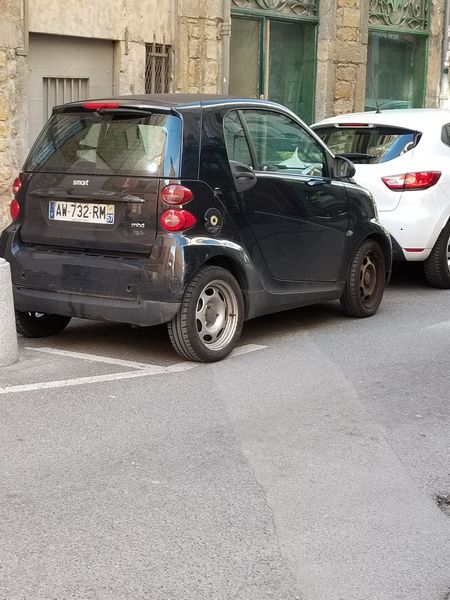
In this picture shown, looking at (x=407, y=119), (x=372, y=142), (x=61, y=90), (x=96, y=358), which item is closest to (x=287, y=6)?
(x=61, y=90)

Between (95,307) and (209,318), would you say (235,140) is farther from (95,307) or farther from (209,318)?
(95,307)

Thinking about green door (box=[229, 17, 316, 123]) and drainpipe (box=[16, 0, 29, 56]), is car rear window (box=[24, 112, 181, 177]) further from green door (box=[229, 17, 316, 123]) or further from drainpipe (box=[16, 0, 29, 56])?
green door (box=[229, 17, 316, 123])

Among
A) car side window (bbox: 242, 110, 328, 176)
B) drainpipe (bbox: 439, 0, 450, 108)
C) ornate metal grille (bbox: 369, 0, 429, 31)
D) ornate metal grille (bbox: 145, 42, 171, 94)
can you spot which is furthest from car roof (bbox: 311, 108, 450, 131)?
drainpipe (bbox: 439, 0, 450, 108)

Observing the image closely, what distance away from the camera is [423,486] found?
203 inches

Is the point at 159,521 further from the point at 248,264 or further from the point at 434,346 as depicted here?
the point at 434,346

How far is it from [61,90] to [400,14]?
8.56 m

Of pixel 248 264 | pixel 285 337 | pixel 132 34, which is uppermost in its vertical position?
pixel 132 34

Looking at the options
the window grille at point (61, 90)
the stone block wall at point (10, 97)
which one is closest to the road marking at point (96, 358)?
the stone block wall at point (10, 97)

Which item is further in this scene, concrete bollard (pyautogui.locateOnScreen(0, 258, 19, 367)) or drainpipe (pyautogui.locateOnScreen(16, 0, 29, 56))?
drainpipe (pyautogui.locateOnScreen(16, 0, 29, 56))

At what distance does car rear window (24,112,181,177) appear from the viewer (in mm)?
7125

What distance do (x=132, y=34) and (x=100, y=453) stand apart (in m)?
10.5

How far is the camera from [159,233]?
7.07 meters

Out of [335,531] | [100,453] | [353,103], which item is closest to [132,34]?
[353,103]

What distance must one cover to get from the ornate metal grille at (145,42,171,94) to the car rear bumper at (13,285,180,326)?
8.24 meters
